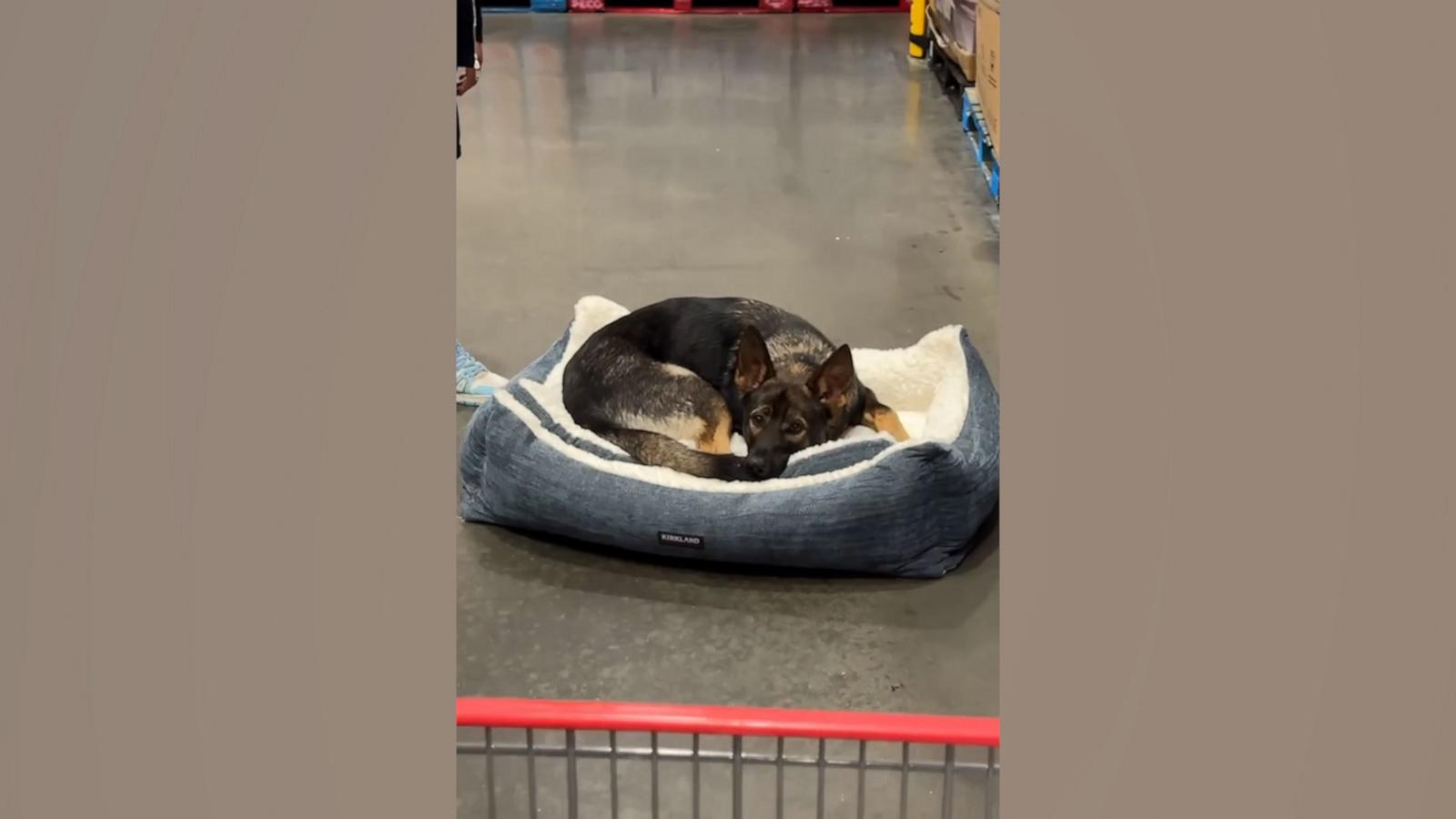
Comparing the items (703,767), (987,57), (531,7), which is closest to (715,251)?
(987,57)

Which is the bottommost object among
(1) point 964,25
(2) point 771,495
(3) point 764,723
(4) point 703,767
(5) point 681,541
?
(4) point 703,767

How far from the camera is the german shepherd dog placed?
2754 mm

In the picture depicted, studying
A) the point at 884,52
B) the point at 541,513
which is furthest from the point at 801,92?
the point at 541,513

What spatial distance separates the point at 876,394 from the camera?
321cm

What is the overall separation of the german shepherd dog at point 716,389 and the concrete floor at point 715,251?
29cm

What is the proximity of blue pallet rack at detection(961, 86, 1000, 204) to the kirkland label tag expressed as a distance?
2.58 metres

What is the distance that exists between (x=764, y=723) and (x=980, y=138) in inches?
172

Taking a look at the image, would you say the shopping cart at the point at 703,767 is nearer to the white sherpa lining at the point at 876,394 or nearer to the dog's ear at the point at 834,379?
the white sherpa lining at the point at 876,394

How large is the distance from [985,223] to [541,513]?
2705mm

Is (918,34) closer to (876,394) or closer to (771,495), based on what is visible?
(876,394)

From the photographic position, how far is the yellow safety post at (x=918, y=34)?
781 centimetres

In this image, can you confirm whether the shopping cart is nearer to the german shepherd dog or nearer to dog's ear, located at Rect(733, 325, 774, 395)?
the german shepherd dog

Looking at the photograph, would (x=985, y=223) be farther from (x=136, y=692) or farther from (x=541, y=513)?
(x=136, y=692)

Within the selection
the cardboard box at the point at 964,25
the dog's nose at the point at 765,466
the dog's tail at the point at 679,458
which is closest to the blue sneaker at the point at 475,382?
the dog's tail at the point at 679,458
